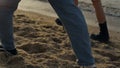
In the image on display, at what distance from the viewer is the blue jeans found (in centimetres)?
368

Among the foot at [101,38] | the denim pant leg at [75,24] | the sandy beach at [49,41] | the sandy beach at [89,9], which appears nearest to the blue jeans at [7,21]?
the sandy beach at [49,41]

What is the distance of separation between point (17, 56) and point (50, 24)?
158 cm

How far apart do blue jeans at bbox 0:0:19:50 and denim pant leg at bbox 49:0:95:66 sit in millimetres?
457

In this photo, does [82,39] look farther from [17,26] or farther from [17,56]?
[17,26]

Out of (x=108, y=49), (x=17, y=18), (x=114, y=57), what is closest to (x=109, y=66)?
(x=114, y=57)

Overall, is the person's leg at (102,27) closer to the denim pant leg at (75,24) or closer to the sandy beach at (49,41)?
the sandy beach at (49,41)

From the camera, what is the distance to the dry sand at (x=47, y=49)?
159 inches

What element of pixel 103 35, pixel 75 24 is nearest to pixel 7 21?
pixel 75 24

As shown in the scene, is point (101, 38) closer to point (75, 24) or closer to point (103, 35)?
point (103, 35)

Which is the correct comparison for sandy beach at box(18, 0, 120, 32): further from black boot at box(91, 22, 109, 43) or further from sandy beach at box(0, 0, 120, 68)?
black boot at box(91, 22, 109, 43)

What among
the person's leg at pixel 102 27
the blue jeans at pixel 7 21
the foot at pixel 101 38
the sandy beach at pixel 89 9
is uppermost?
the blue jeans at pixel 7 21

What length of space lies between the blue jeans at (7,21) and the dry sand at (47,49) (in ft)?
0.49

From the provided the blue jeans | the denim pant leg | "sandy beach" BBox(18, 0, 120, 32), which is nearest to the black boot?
"sandy beach" BBox(18, 0, 120, 32)

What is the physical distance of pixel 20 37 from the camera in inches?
193
